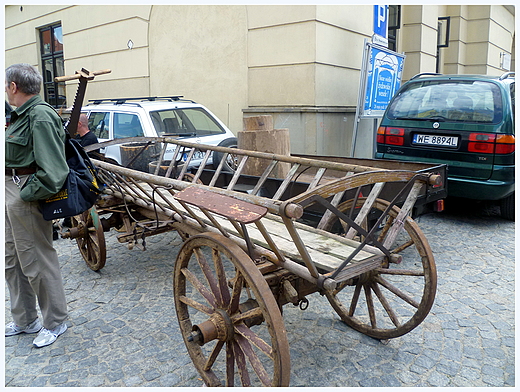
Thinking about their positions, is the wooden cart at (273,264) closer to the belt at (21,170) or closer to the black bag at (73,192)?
the black bag at (73,192)

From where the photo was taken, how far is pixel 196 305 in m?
2.59

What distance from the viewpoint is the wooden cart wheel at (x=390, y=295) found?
9.09 ft

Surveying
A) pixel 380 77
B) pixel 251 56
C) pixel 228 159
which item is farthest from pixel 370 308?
pixel 251 56

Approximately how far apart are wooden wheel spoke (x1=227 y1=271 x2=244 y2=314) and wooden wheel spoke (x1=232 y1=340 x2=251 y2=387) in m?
0.17

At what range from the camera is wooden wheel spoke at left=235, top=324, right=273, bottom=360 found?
2164mm

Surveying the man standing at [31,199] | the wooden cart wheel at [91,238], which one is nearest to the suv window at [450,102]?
the wooden cart wheel at [91,238]

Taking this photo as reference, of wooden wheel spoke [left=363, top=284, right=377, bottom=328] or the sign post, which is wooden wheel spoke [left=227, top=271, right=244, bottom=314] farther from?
the sign post

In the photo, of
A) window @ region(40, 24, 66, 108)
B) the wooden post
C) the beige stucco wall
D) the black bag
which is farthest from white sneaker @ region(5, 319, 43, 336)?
window @ region(40, 24, 66, 108)

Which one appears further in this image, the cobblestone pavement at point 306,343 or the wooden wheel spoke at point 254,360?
the cobblestone pavement at point 306,343

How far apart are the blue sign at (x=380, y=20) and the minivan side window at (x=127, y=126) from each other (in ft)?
14.8

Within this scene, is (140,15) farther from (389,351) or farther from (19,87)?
(389,351)

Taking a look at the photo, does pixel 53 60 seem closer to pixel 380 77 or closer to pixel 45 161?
pixel 380 77

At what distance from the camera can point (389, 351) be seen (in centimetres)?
294

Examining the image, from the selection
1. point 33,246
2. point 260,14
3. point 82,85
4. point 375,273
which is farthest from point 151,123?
point 375,273
